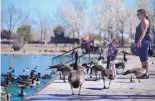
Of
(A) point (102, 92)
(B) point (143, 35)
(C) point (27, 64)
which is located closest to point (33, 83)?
(B) point (143, 35)

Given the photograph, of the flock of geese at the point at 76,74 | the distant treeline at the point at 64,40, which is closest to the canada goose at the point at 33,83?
the flock of geese at the point at 76,74

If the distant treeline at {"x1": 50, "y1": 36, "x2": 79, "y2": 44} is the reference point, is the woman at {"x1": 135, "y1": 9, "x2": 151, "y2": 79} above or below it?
below

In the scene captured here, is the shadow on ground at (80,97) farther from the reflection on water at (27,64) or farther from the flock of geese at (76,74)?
the reflection on water at (27,64)

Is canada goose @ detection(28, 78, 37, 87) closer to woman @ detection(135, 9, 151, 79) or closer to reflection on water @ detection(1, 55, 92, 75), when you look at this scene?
woman @ detection(135, 9, 151, 79)

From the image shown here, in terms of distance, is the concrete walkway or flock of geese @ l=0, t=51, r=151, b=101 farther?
flock of geese @ l=0, t=51, r=151, b=101

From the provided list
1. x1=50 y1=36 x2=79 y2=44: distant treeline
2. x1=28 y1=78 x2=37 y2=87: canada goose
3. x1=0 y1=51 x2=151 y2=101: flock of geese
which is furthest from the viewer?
x1=50 y1=36 x2=79 y2=44: distant treeline

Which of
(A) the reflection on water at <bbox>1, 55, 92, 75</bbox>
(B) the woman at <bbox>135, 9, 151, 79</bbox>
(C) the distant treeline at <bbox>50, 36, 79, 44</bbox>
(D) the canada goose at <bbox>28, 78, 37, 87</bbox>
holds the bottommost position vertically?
(D) the canada goose at <bbox>28, 78, 37, 87</bbox>

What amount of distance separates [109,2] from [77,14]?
9.79m

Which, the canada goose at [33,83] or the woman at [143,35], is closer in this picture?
the woman at [143,35]

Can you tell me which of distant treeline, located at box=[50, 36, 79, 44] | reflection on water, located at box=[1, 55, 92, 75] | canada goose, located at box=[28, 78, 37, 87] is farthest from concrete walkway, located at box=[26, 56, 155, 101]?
distant treeline, located at box=[50, 36, 79, 44]

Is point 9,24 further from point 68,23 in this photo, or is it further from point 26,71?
point 26,71

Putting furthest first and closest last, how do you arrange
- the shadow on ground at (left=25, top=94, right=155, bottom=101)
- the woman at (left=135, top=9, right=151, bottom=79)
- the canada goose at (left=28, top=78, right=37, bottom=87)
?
the canada goose at (left=28, top=78, right=37, bottom=87) → the woman at (left=135, top=9, right=151, bottom=79) → the shadow on ground at (left=25, top=94, right=155, bottom=101)

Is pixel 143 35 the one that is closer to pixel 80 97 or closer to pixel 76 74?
pixel 76 74

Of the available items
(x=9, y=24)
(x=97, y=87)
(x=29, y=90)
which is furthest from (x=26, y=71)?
(x=9, y=24)
